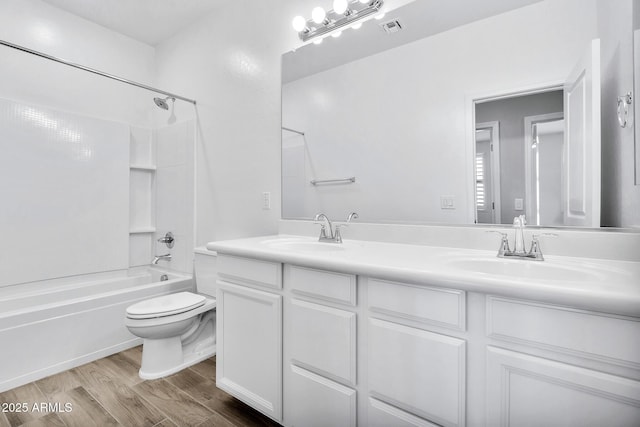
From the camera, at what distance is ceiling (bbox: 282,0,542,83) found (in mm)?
1356

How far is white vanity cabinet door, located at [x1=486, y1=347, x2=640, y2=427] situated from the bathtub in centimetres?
227

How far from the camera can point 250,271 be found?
1.40m

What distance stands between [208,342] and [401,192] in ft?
5.45

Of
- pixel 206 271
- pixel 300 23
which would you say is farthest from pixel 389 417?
pixel 300 23

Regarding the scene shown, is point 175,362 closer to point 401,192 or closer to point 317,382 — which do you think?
point 317,382

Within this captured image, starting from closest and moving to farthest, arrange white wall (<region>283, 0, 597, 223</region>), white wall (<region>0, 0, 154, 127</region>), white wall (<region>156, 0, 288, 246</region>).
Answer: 1. white wall (<region>283, 0, 597, 223</region>)
2. white wall (<region>156, 0, 288, 246</region>)
3. white wall (<region>0, 0, 154, 127</region>)

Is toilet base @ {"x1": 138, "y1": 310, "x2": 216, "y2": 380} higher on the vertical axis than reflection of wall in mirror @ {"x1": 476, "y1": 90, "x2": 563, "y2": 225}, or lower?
lower

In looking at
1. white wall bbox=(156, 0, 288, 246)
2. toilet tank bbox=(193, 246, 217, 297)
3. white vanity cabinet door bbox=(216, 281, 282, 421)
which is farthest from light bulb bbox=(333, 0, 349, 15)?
toilet tank bbox=(193, 246, 217, 297)

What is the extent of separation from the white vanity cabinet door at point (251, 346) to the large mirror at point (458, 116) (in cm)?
67

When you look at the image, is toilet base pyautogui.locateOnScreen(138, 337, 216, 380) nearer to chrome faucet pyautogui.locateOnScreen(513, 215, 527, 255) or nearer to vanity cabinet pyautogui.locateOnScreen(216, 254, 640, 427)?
vanity cabinet pyautogui.locateOnScreen(216, 254, 640, 427)

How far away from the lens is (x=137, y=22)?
260 cm

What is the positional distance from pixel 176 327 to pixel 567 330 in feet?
6.10

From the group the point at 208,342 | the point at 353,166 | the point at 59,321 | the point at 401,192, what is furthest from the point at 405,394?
the point at 59,321

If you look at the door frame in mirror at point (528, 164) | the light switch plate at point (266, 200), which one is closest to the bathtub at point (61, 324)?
the light switch plate at point (266, 200)
